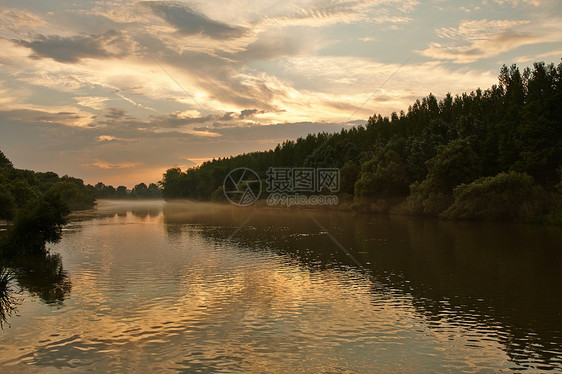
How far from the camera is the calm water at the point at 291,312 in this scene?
18469mm

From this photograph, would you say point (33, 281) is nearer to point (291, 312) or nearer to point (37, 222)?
point (37, 222)

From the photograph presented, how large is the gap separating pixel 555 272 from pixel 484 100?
92.4m

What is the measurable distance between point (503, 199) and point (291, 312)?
6747 centimetres

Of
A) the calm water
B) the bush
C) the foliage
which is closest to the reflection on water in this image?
the calm water

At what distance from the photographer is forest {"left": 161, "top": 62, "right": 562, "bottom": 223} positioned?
3157 inches

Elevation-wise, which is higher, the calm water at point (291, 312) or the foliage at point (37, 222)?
the foliage at point (37, 222)

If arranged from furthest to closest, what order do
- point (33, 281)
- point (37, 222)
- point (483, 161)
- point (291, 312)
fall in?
point (483, 161) < point (37, 222) < point (33, 281) < point (291, 312)

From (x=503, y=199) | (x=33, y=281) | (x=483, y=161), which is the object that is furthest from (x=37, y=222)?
(x=483, y=161)

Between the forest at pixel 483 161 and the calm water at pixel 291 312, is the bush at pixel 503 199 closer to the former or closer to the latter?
the forest at pixel 483 161

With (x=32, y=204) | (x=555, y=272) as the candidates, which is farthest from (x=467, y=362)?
(x=32, y=204)

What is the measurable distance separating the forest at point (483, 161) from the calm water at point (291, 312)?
109 feet

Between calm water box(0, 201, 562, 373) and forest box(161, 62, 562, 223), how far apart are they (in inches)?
1311

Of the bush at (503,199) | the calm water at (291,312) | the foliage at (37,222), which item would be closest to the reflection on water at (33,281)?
the calm water at (291,312)

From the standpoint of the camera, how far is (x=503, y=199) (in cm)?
8044
